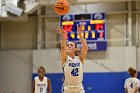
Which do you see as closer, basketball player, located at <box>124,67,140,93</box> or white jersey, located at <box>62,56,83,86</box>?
white jersey, located at <box>62,56,83,86</box>

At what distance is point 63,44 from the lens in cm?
480

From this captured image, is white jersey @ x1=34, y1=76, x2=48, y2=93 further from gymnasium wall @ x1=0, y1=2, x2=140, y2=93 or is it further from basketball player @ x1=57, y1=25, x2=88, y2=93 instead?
basketball player @ x1=57, y1=25, x2=88, y2=93

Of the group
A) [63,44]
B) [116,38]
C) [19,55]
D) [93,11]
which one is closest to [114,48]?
[116,38]

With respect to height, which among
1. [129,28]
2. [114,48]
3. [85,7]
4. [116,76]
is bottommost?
[116,76]

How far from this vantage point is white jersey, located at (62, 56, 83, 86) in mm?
4801

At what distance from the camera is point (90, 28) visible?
9742 mm

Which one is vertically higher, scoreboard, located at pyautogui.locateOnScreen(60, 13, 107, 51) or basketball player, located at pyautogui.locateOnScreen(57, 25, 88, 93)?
scoreboard, located at pyautogui.locateOnScreen(60, 13, 107, 51)

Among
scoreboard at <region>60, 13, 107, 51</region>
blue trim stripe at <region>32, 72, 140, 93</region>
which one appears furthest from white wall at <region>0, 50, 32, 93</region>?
scoreboard at <region>60, 13, 107, 51</region>

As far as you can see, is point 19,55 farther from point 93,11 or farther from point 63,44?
point 63,44

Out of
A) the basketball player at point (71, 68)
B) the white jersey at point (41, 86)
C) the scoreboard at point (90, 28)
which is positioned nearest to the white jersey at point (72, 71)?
the basketball player at point (71, 68)

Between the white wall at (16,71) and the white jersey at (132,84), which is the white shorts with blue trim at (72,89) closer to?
the white jersey at (132,84)

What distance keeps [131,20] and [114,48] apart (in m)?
1.01

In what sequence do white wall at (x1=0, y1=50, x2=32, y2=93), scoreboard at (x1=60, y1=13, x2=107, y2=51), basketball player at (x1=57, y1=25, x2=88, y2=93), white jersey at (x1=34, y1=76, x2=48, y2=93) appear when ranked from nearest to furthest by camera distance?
1. basketball player at (x1=57, y1=25, x2=88, y2=93)
2. white jersey at (x1=34, y1=76, x2=48, y2=93)
3. scoreboard at (x1=60, y1=13, x2=107, y2=51)
4. white wall at (x1=0, y1=50, x2=32, y2=93)

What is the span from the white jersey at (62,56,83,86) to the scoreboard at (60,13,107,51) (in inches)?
192
